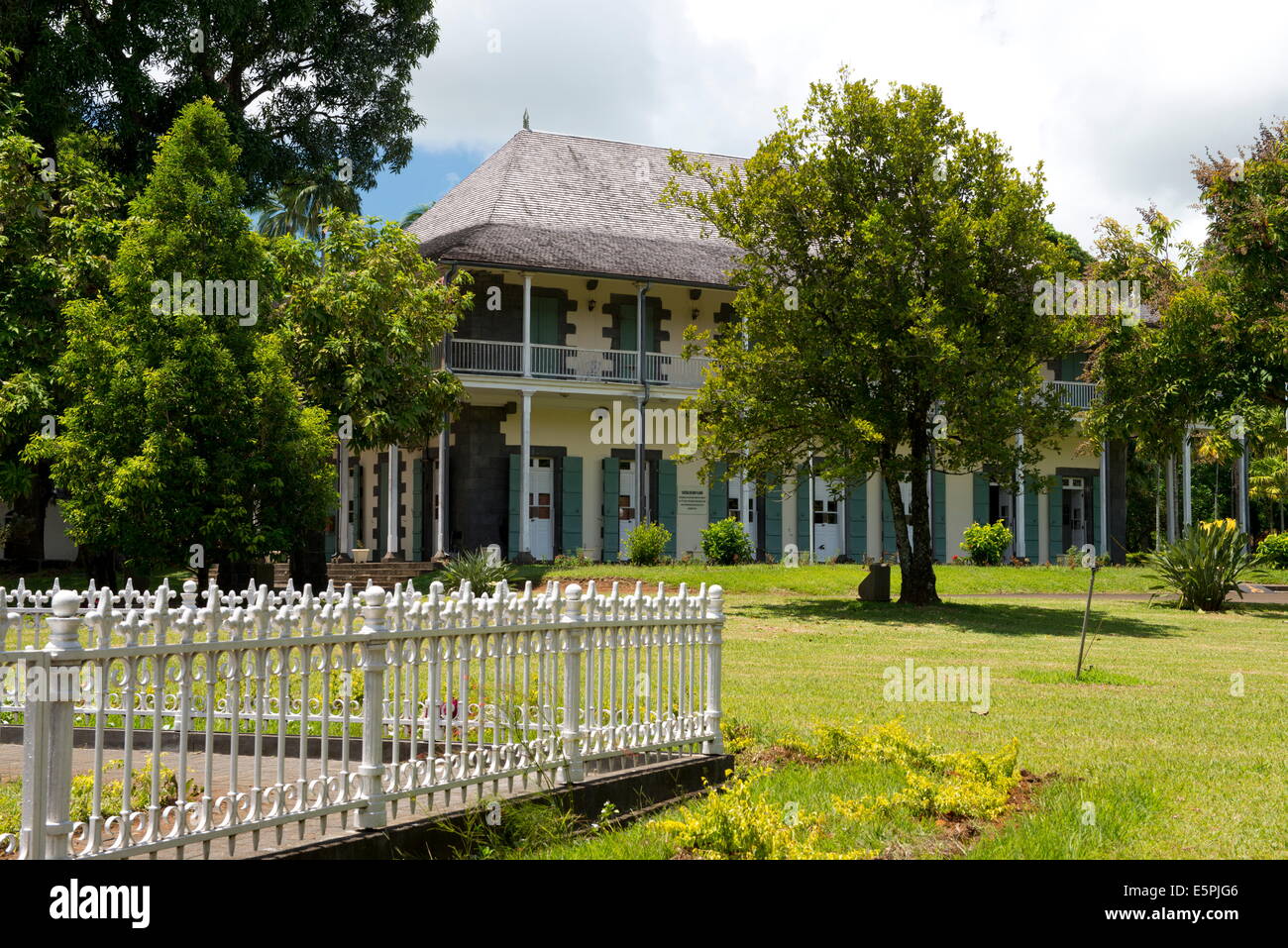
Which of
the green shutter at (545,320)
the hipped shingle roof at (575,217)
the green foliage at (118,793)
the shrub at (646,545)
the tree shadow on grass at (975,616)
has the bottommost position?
the tree shadow on grass at (975,616)

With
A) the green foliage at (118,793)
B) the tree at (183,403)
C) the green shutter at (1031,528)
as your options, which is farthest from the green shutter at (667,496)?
the green foliage at (118,793)

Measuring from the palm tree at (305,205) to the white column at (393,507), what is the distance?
5239 millimetres

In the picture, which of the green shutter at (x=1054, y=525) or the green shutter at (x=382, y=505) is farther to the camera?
the green shutter at (x=1054, y=525)

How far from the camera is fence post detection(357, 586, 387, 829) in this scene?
17.3 feet

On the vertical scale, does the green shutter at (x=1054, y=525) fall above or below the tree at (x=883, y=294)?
below

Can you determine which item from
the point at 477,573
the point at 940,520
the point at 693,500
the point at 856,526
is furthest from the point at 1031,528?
the point at 477,573

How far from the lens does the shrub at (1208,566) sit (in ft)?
71.7

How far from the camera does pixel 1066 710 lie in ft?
33.5

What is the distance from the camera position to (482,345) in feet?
90.2

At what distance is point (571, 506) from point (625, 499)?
150cm

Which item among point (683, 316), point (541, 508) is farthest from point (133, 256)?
point (683, 316)

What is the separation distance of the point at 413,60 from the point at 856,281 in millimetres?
12132

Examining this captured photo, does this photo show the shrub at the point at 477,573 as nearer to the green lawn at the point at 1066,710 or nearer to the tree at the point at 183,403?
the green lawn at the point at 1066,710

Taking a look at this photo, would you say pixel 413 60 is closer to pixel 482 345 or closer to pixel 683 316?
pixel 482 345
